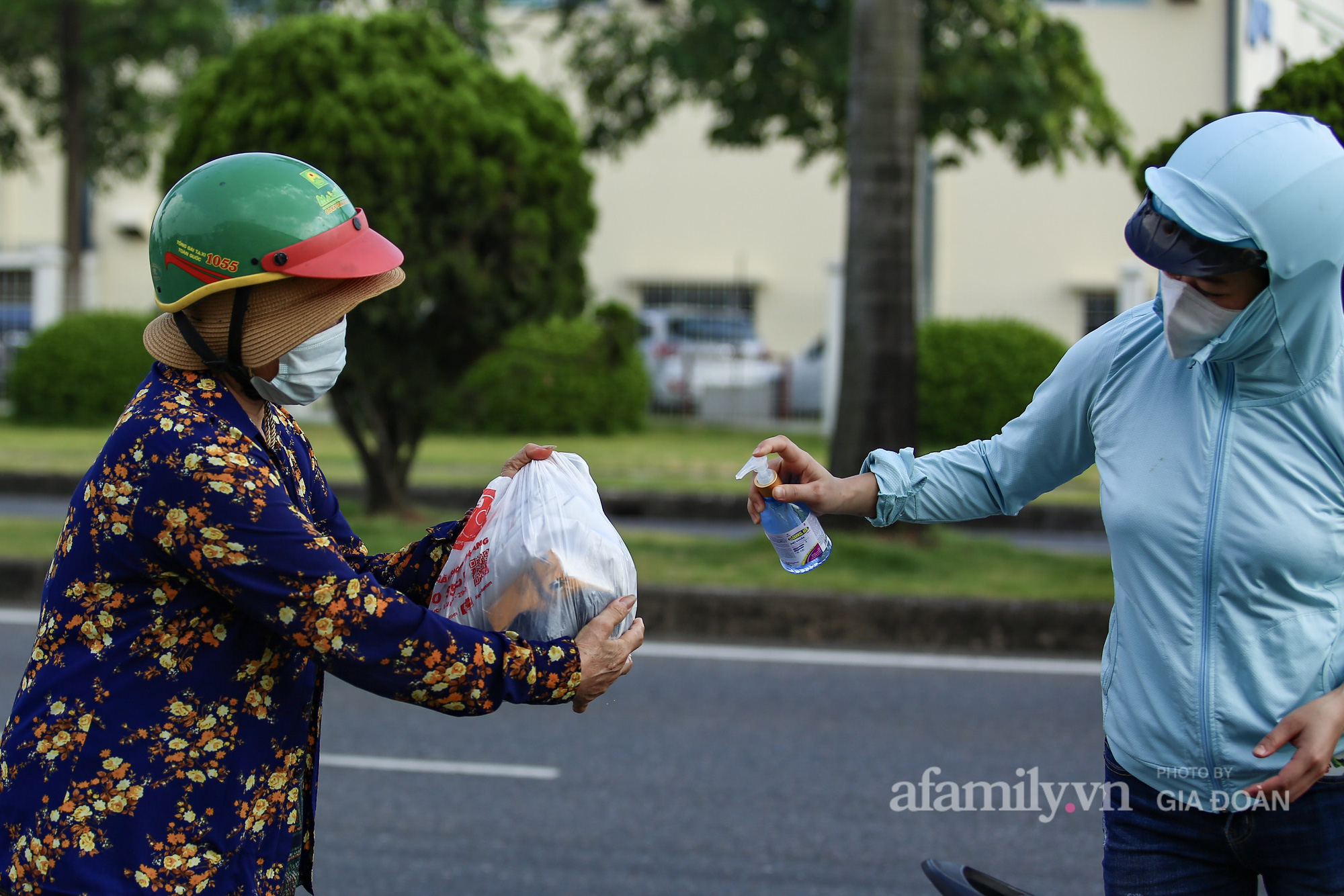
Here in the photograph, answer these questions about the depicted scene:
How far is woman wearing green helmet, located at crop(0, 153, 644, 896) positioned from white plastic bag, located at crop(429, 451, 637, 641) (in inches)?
4.6

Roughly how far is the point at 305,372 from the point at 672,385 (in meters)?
16.1

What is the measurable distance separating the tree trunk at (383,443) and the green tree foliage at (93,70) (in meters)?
11.1

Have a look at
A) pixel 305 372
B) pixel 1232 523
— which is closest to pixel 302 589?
pixel 305 372

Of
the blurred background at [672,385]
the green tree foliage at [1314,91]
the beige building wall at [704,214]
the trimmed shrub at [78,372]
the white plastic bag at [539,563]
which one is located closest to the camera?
the white plastic bag at [539,563]

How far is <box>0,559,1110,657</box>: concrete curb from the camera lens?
709 centimetres

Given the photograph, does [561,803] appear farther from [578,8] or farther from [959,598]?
[578,8]

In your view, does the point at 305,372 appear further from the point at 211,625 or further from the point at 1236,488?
the point at 1236,488

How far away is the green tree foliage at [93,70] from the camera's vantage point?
19719 millimetres

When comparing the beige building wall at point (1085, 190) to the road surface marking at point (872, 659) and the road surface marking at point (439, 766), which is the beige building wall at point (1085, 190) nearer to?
the road surface marking at point (872, 659)

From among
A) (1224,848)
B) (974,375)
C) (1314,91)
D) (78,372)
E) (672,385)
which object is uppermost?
(1314,91)

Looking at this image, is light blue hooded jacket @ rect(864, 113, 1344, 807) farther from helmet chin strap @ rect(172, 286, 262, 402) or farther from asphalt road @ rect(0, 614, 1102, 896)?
asphalt road @ rect(0, 614, 1102, 896)

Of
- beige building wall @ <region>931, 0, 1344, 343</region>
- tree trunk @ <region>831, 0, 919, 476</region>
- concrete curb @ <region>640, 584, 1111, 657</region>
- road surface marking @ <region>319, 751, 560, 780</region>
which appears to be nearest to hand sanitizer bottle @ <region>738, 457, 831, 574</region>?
road surface marking @ <region>319, 751, 560, 780</region>

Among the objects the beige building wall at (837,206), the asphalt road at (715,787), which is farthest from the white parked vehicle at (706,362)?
the asphalt road at (715,787)

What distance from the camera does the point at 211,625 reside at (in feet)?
6.18
